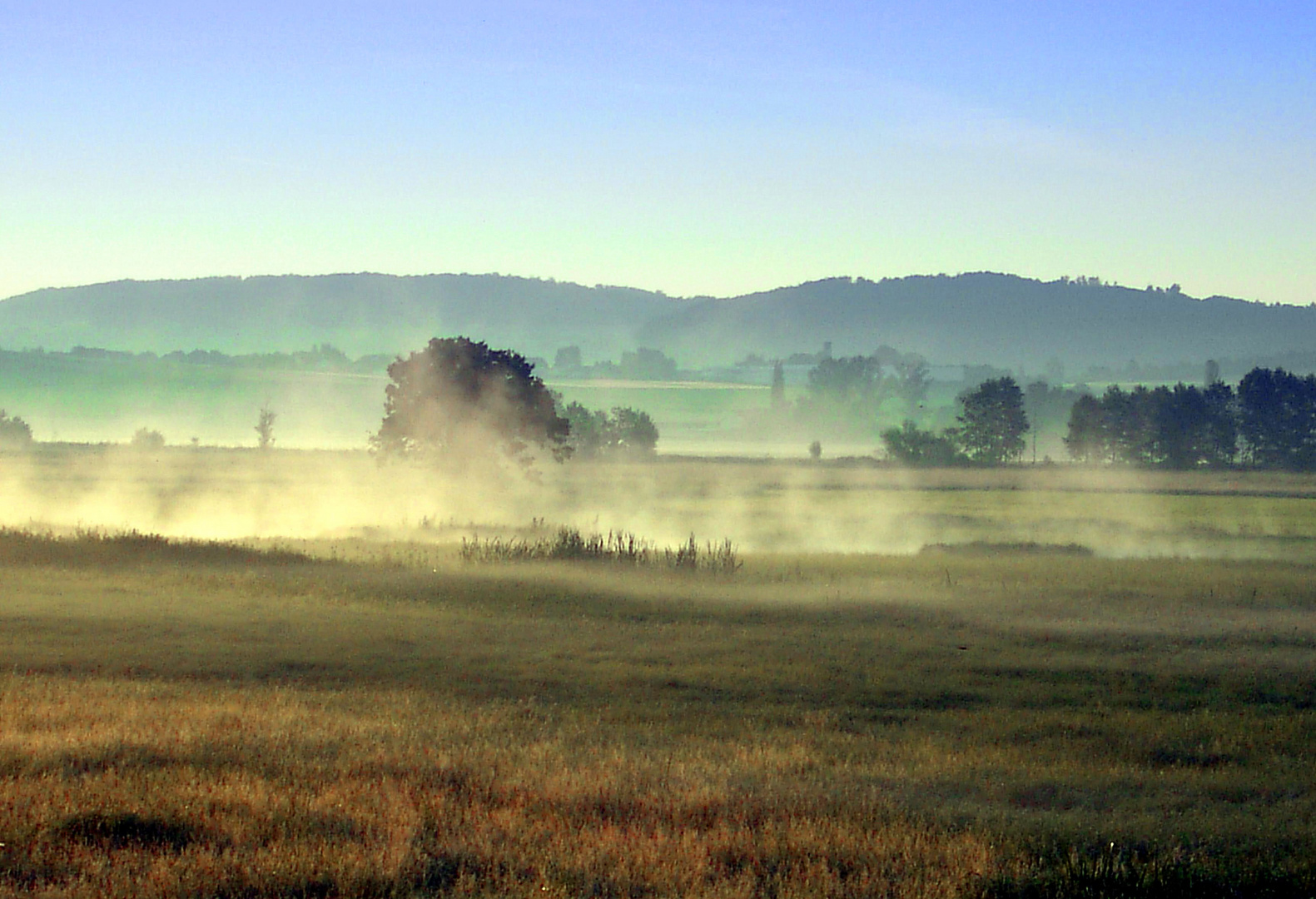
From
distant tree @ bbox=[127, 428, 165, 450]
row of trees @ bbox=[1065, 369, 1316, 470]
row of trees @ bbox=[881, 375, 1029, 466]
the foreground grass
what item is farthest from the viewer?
distant tree @ bbox=[127, 428, 165, 450]

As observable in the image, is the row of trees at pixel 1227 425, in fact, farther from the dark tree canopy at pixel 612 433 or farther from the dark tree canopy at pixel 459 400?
the dark tree canopy at pixel 459 400

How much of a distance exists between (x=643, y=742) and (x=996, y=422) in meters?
116

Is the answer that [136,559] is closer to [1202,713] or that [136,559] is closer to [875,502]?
[1202,713]

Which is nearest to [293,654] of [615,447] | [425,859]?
[425,859]

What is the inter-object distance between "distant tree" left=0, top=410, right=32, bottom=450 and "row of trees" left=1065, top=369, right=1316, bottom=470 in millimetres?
109329

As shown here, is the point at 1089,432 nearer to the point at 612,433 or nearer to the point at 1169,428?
the point at 1169,428

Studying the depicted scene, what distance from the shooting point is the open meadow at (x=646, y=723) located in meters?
9.66

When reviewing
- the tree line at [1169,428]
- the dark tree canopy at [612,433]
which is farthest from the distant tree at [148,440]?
the tree line at [1169,428]

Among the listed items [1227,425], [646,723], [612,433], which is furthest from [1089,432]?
[646,723]

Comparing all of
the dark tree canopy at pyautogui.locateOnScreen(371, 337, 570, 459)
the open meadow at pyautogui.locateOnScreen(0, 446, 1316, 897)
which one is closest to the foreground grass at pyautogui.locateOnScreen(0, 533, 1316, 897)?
the open meadow at pyautogui.locateOnScreen(0, 446, 1316, 897)

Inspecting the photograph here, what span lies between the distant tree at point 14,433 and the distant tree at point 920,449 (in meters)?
87.6

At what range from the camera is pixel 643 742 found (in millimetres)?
14375

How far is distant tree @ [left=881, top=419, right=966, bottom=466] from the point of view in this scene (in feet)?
403

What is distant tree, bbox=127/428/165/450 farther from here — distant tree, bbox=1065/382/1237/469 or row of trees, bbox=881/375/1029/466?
distant tree, bbox=1065/382/1237/469
